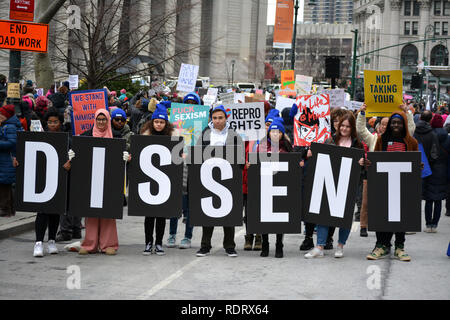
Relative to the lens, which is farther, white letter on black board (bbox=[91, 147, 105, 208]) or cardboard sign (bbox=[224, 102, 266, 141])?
cardboard sign (bbox=[224, 102, 266, 141])

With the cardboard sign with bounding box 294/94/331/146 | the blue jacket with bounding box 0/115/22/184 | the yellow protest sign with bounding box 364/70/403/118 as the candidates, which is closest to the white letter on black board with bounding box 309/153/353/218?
the yellow protest sign with bounding box 364/70/403/118

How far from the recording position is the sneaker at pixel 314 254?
975 centimetres

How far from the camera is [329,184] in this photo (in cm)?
990

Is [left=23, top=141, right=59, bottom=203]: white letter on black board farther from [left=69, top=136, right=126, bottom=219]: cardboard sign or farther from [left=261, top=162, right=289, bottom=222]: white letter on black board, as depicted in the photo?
[left=261, top=162, right=289, bottom=222]: white letter on black board

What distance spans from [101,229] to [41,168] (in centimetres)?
104

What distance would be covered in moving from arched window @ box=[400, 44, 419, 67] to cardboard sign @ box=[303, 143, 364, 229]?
126957 mm

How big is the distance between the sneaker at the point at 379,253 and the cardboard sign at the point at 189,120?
9.06ft

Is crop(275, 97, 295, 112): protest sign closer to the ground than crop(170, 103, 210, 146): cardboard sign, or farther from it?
farther from it

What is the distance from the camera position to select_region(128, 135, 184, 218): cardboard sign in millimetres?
9766

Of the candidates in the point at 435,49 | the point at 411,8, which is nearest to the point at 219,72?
the point at 435,49

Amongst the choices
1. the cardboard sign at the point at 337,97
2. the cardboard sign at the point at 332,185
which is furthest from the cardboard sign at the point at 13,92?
the cardboard sign at the point at 337,97

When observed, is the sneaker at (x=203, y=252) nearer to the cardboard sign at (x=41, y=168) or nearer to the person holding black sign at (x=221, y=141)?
the person holding black sign at (x=221, y=141)

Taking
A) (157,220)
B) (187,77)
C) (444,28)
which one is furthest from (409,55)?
(157,220)
